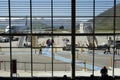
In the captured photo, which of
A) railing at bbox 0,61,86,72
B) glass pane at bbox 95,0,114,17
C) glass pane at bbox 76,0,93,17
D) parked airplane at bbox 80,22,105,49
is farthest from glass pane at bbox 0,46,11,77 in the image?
glass pane at bbox 95,0,114,17

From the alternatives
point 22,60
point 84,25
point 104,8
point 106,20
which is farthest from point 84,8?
point 22,60

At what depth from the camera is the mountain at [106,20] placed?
1546cm

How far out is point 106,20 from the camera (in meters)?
15.8

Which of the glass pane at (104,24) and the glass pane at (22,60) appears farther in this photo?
the glass pane at (22,60)

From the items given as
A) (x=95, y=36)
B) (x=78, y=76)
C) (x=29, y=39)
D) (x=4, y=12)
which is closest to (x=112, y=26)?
(x=95, y=36)

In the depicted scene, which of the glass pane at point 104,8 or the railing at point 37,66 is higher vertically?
the glass pane at point 104,8

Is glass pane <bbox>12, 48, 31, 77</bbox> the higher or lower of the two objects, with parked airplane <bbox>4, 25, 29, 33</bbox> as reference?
lower

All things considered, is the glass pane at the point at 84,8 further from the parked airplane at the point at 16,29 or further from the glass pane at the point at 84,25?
the parked airplane at the point at 16,29

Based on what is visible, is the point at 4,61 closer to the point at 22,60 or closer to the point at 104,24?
the point at 22,60

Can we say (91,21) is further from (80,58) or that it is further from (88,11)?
(80,58)

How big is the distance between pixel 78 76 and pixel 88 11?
10.2ft

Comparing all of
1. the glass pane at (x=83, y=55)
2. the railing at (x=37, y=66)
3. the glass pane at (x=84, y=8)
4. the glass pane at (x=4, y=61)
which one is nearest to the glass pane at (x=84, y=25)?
the glass pane at (x=84, y=8)

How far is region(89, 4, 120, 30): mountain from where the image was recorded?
15461 millimetres

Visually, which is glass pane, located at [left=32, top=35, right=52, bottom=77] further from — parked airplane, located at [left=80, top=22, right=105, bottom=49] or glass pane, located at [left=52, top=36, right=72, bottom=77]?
parked airplane, located at [left=80, top=22, right=105, bottom=49]
